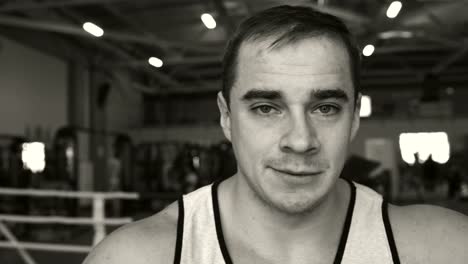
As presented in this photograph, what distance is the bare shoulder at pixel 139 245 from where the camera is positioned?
2.97 ft

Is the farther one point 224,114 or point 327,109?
point 224,114

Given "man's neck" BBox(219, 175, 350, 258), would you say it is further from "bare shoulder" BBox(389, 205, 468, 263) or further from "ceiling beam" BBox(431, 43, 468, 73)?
"ceiling beam" BBox(431, 43, 468, 73)

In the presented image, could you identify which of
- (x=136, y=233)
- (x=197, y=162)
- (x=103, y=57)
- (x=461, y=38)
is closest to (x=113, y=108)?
(x=103, y=57)

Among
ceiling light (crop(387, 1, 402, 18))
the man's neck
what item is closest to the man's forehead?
the man's neck

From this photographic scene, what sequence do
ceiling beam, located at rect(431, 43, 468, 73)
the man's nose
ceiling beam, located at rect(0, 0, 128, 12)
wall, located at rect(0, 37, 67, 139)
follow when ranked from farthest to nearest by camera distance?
ceiling beam, located at rect(431, 43, 468, 73) → wall, located at rect(0, 37, 67, 139) → ceiling beam, located at rect(0, 0, 128, 12) → the man's nose

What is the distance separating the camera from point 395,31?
20.8 ft

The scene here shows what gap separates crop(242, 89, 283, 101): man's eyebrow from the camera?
89cm

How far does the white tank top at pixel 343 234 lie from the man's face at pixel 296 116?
0.12 metres

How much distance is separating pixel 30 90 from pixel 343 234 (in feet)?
22.4

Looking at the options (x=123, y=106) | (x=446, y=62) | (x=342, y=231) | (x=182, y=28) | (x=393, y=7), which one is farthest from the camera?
(x=123, y=106)

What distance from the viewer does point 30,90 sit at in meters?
6.94

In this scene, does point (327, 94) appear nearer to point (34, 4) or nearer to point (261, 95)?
point (261, 95)

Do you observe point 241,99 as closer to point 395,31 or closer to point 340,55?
point 340,55

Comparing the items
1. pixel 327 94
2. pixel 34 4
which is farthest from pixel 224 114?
pixel 34 4
